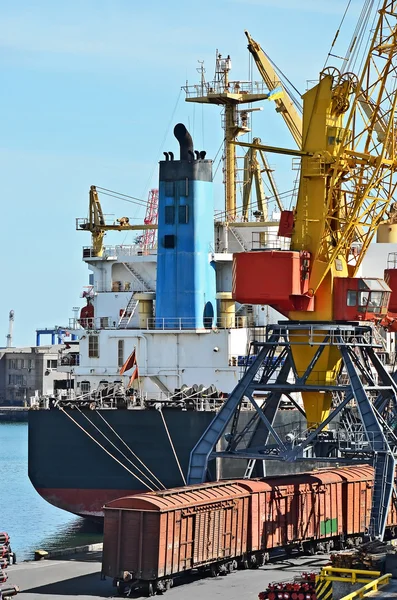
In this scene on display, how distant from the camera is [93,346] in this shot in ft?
200

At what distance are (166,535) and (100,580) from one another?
9.96 feet

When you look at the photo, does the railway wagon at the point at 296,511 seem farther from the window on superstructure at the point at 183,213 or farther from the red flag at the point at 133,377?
the window on superstructure at the point at 183,213

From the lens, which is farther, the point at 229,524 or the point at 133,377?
the point at 133,377

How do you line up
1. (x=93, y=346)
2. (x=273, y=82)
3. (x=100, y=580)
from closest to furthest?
1. (x=100, y=580)
2. (x=93, y=346)
3. (x=273, y=82)

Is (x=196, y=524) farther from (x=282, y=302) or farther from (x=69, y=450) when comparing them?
(x=69, y=450)

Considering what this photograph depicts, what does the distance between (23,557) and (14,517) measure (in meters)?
13.9

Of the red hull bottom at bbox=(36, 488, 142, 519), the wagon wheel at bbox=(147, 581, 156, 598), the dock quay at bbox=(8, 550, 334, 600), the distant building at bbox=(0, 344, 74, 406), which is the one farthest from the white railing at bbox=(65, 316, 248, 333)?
the distant building at bbox=(0, 344, 74, 406)

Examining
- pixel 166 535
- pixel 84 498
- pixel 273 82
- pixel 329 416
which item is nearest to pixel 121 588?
pixel 166 535

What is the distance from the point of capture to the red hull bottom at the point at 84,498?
172ft

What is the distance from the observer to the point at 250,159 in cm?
7550

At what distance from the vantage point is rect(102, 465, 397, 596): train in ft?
115

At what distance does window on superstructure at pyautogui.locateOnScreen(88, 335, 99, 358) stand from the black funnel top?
968cm

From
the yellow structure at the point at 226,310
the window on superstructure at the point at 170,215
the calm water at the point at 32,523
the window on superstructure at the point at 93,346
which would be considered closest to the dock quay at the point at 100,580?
the calm water at the point at 32,523

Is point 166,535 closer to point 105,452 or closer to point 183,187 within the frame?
point 105,452
